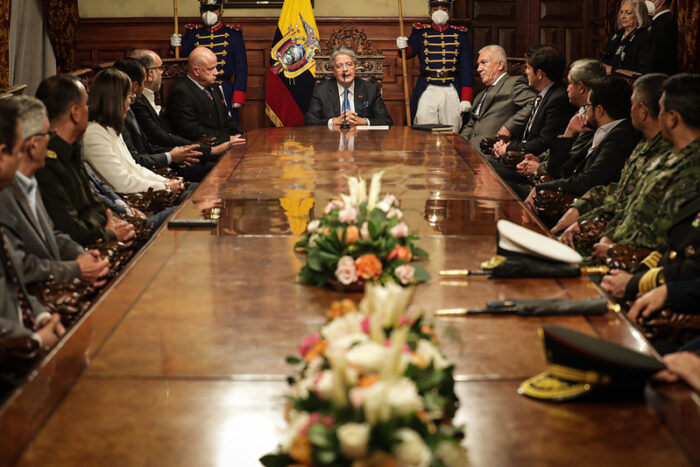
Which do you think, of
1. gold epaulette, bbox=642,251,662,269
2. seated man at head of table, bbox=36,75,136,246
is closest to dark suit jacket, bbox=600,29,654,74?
gold epaulette, bbox=642,251,662,269

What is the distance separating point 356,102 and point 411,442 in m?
6.27

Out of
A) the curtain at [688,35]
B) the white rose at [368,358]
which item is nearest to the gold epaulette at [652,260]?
the white rose at [368,358]

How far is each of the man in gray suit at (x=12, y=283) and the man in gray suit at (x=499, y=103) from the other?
4.52 metres

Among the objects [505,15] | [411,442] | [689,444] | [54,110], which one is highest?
[505,15]

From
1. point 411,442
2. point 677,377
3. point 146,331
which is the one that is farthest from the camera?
point 146,331

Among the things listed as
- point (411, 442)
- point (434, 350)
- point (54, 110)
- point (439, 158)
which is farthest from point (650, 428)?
point (439, 158)

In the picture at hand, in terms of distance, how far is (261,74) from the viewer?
9633mm

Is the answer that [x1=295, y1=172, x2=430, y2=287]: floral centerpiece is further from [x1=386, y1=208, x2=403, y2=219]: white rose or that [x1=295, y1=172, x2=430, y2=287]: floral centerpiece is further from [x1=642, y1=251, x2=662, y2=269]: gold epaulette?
[x1=642, y1=251, x2=662, y2=269]: gold epaulette

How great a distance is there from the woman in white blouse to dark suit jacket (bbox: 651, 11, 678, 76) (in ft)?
12.9

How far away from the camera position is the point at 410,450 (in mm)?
1094

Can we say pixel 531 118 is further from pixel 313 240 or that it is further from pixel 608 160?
pixel 313 240

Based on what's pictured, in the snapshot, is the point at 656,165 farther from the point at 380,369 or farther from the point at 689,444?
the point at 380,369

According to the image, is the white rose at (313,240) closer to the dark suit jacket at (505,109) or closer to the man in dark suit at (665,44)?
the dark suit jacket at (505,109)

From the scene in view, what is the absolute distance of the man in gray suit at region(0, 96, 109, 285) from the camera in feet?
8.92
